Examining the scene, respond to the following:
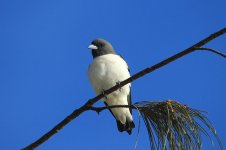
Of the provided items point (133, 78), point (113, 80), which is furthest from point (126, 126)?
point (133, 78)

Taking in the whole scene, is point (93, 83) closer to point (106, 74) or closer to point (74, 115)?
point (106, 74)

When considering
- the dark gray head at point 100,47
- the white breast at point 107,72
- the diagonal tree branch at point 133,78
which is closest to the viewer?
the diagonal tree branch at point 133,78

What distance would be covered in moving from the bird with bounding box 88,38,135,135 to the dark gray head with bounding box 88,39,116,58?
4 cm

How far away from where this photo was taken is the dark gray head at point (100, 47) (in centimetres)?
553

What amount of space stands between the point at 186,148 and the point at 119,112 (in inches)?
115

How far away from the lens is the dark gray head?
18.1 feet

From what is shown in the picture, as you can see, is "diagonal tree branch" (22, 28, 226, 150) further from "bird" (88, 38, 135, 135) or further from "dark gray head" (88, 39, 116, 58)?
"dark gray head" (88, 39, 116, 58)

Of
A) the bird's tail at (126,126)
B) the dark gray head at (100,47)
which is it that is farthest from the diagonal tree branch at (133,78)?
the dark gray head at (100,47)

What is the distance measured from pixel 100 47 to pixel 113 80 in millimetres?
886

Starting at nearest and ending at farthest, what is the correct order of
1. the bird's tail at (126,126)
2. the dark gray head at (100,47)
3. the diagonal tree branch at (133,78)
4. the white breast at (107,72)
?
the diagonal tree branch at (133,78)
the white breast at (107,72)
the bird's tail at (126,126)
the dark gray head at (100,47)

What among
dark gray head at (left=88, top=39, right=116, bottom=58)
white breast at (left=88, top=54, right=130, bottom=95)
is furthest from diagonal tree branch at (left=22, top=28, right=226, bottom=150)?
dark gray head at (left=88, top=39, right=116, bottom=58)

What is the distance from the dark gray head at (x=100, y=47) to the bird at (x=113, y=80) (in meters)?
0.04

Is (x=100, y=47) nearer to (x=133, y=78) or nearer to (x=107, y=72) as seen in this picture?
(x=107, y=72)

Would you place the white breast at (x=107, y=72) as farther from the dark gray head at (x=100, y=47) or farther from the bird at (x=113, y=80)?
the dark gray head at (x=100, y=47)
